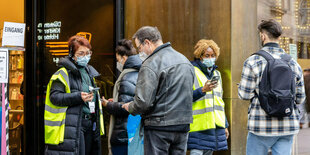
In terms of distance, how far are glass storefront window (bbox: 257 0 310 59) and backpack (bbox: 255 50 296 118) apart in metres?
2.73

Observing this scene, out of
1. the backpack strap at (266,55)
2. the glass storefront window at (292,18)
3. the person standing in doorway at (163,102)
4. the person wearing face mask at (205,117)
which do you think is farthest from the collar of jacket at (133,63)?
the glass storefront window at (292,18)

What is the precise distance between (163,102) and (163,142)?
0.37m

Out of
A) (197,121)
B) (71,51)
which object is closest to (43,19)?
(71,51)

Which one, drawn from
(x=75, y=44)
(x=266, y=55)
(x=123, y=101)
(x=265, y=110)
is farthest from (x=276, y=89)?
(x=75, y=44)

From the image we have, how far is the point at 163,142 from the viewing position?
446 cm

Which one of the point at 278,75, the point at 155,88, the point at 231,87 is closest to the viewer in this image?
the point at 155,88

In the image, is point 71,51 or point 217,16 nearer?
point 71,51

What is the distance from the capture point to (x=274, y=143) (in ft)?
17.3

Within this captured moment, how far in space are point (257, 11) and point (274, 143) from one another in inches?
116

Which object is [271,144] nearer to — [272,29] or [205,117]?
[205,117]

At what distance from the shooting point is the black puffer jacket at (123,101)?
555 cm

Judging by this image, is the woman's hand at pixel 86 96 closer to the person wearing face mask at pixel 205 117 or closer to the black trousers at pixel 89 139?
the black trousers at pixel 89 139

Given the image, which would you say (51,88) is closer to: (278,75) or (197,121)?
(197,121)

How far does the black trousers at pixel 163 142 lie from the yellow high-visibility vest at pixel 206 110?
1.20 m
